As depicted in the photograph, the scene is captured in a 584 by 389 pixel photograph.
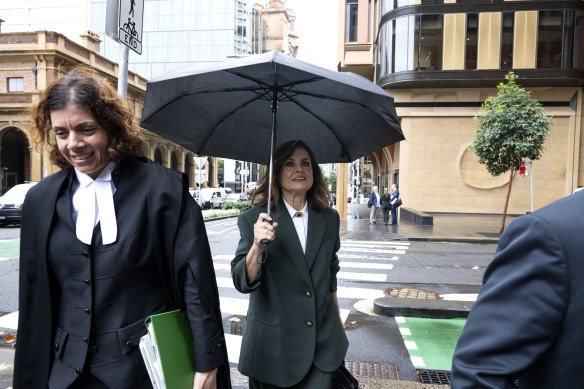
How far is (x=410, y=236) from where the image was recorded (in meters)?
15.1

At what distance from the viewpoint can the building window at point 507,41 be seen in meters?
24.4

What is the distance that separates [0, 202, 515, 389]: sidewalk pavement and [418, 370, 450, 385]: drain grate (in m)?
0.24

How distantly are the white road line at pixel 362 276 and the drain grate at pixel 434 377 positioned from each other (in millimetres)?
4189

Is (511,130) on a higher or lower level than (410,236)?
higher

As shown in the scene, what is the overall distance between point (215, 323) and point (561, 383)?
1228 millimetres

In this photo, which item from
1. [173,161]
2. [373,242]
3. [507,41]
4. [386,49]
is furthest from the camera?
[173,161]

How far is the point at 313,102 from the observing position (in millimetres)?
2986

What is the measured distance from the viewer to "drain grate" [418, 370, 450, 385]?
3.93 meters

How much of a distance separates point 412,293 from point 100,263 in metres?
6.37

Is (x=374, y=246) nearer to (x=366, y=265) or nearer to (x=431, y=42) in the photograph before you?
(x=366, y=265)

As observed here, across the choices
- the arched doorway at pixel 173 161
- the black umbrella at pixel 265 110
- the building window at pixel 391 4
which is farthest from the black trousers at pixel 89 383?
the arched doorway at pixel 173 161

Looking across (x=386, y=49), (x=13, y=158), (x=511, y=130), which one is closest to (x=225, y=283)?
(x=511, y=130)

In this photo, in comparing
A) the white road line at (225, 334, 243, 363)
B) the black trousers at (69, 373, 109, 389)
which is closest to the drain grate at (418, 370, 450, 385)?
the white road line at (225, 334, 243, 363)

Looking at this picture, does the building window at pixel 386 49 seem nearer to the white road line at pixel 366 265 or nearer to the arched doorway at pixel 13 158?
the white road line at pixel 366 265
